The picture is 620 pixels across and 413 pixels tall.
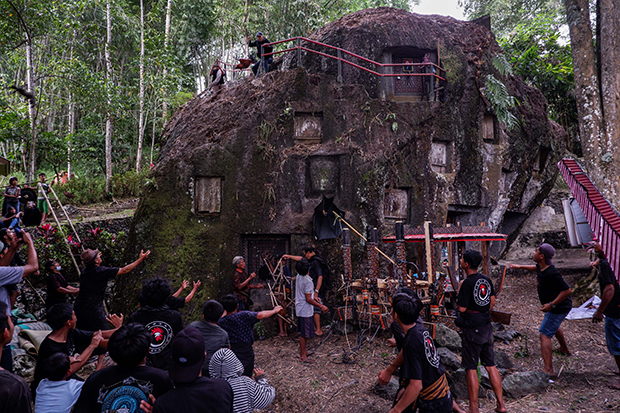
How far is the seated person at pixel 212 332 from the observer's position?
396 centimetres

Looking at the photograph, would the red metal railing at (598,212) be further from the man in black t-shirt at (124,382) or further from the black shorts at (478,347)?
the man in black t-shirt at (124,382)

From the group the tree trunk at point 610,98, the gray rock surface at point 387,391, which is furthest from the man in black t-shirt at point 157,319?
the tree trunk at point 610,98

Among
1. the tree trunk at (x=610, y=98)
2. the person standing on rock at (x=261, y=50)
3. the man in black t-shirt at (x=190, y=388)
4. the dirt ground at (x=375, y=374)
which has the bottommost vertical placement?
the dirt ground at (x=375, y=374)

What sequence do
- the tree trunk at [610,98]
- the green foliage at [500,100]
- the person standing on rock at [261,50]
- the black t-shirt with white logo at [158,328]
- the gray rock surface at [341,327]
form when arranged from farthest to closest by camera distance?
the person standing on rock at [261,50] < the green foliage at [500,100] < the tree trunk at [610,98] < the gray rock surface at [341,327] < the black t-shirt with white logo at [158,328]

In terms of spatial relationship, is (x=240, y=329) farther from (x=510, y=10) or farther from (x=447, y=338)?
(x=510, y=10)

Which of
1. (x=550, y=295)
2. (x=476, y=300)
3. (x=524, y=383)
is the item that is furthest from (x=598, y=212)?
(x=524, y=383)

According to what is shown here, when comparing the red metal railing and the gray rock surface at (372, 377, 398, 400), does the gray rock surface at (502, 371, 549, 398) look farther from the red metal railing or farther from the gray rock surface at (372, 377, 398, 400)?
the red metal railing

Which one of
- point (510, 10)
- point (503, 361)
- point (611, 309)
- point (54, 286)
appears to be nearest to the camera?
point (611, 309)

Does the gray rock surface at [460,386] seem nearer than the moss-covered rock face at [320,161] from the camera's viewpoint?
Yes

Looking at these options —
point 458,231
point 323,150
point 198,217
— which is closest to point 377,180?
point 323,150

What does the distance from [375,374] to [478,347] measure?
238 centimetres

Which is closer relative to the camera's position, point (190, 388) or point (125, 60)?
point (190, 388)

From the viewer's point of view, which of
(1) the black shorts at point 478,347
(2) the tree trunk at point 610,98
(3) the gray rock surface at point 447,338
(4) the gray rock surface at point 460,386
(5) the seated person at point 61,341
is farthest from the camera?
(2) the tree trunk at point 610,98

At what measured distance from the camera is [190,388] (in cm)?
266
